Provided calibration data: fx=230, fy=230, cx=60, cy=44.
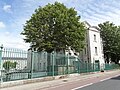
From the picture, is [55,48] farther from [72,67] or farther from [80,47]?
[72,67]

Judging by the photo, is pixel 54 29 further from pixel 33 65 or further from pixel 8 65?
pixel 8 65

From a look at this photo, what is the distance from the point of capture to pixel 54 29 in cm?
3697

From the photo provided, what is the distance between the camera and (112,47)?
192ft

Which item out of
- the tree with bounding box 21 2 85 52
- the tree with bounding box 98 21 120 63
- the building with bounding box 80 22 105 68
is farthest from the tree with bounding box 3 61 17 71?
the tree with bounding box 98 21 120 63

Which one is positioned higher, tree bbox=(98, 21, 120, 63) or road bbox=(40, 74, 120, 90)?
tree bbox=(98, 21, 120, 63)

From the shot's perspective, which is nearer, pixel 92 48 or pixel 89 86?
pixel 89 86

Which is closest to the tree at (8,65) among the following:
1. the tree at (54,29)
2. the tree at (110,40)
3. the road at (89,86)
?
the road at (89,86)

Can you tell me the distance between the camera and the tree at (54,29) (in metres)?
36.2

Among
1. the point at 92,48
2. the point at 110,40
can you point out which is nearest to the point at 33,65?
the point at 92,48

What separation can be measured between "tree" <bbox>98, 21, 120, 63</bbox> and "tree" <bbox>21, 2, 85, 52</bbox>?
2255 cm

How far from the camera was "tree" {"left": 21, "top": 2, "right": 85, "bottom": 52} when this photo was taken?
36.2 m

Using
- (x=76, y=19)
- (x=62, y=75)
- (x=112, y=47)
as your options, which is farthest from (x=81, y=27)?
(x=112, y=47)

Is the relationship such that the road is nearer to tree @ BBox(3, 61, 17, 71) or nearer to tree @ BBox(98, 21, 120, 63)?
tree @ BBox(3, 61, 17, 71)

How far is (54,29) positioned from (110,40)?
26.3 metres
